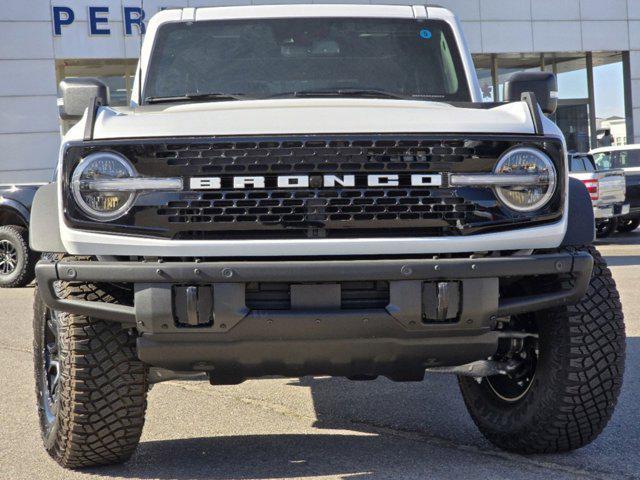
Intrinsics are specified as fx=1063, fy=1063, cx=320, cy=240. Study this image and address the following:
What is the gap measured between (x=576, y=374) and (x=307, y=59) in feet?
7.37

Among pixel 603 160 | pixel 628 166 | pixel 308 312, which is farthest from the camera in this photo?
pixel 603 160

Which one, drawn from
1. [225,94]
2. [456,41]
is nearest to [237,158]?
[225,94]

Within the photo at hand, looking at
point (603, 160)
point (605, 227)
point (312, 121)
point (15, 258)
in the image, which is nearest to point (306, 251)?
point (312, 121)

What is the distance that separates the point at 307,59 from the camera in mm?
5508

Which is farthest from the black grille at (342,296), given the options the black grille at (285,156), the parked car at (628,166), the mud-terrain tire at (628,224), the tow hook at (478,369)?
the mud-terrain tire at (628,224)

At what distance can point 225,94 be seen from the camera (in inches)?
203

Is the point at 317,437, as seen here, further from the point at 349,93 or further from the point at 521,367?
the point at 349,93

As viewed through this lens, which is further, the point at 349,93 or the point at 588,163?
the point at 588,163

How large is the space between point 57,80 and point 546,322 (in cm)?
2113

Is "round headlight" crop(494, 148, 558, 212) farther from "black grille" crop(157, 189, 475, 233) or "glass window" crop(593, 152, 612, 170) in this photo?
"glass window" crop(593, 152, 612, 170)

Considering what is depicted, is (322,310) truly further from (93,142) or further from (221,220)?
(93,142)

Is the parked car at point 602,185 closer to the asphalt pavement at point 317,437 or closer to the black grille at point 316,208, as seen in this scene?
the asphalt pavement at point 317,437

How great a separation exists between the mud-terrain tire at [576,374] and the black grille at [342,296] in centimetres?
89

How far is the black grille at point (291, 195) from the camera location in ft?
12.4
